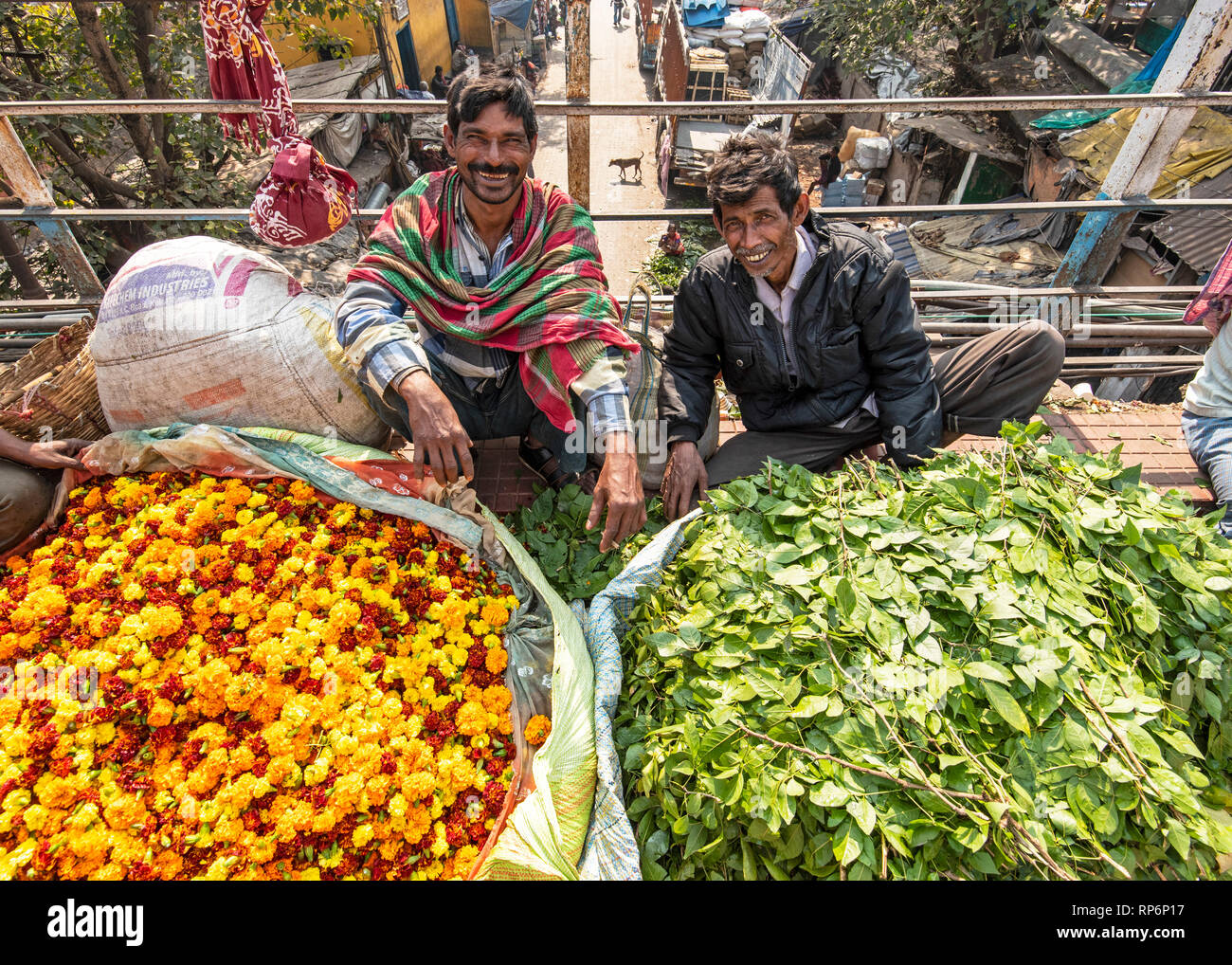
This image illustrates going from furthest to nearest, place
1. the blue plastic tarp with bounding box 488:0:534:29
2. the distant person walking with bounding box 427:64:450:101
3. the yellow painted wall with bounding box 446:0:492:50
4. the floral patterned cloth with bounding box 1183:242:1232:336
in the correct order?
the blue plastic tarp with bounding box 488:0:534:29, the yellow painted wall with bounding box 446:0:492:50, the distant person walking with bounding box 427:64:450:101, the floral patterned cloth with bounding box 1183:242:1232:336

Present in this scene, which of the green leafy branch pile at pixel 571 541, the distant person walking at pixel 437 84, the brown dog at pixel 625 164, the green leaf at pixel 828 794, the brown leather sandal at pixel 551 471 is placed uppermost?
the green leaf at pixel 828 794

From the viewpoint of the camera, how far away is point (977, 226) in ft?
33.2

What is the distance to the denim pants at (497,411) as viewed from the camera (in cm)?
251

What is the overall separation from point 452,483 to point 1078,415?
326 centimetres

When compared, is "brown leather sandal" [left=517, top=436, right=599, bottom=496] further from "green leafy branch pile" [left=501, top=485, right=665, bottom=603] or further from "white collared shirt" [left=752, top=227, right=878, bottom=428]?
"white collared shirt" [left=752, top=227, right=878, bottom=428]

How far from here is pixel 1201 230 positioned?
7.05 metres

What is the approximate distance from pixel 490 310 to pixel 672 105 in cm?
134

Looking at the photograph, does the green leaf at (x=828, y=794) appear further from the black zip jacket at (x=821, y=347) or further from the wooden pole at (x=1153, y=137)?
the wooden pole at (x=1153, y=137)

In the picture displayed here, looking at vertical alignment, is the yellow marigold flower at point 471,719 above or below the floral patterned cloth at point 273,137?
below

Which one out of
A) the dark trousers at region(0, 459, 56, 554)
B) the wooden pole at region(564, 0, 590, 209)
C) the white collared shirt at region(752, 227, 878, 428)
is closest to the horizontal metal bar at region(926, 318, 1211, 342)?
the white collared shirt at region(752, 227, 878, 428)

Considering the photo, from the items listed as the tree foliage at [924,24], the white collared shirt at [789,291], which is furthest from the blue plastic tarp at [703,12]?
the white collared shirt at [789,291]

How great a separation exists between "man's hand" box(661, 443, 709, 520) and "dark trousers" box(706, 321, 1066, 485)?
0.21 metres

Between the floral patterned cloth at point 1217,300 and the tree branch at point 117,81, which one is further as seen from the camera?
the tree branch at point 117,81

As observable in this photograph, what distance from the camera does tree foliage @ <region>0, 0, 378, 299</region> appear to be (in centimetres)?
541
